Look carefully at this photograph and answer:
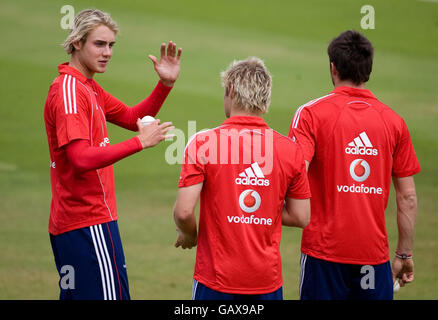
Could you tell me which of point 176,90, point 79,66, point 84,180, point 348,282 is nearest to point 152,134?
point 84,180

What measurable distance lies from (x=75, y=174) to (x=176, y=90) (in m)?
9.14

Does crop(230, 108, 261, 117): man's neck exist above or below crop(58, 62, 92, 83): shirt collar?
below

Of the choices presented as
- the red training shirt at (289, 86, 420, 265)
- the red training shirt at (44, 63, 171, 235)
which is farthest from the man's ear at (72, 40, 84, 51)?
the red training shirt at (289, 86, 420, 265)

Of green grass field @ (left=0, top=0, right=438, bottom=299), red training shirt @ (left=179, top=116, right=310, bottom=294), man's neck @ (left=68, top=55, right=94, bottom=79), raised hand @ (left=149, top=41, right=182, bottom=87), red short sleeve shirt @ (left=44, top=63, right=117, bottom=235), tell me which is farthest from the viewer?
green grass field @ (left=0, top=0, right=438, bottom=299)

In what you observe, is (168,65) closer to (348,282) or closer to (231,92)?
(231,92)

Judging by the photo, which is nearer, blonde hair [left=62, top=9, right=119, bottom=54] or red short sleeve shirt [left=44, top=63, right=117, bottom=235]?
red short sleeve shirt [left=44, top=63, right=117, bottom=235]

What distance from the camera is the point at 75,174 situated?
12.9ft

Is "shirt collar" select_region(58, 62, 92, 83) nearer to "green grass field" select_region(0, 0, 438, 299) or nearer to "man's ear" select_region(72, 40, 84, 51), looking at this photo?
"man's ear" select_region(72, 40, 84, 51)

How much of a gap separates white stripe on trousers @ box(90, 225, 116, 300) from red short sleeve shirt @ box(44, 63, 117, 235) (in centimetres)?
7

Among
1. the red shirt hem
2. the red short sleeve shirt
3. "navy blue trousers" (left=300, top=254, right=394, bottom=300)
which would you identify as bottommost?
"navy blue trousers" (left=300, top=254, right=394, bottom=300)

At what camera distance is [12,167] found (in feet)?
33.0

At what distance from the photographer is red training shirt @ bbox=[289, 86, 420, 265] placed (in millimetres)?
3939

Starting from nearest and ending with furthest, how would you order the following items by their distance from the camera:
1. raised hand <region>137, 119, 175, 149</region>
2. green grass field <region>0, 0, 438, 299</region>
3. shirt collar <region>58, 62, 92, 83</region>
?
1. raised hand <region>137, 119, 175, 149</region>
2. shirt collar <region>58, 62, 92, 83</region>
3. green grass field <region>0, 0, 438, 299</region>

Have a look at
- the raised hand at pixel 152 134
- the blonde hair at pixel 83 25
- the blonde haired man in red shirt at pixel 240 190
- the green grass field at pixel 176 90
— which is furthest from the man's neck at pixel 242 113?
the green grass field at pixel 176 90
